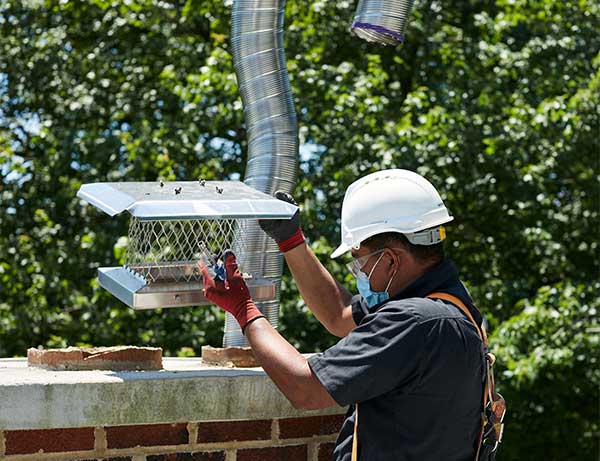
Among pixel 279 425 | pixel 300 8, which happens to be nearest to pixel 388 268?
pixel 279 425

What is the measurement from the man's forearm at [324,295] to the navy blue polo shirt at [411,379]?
0.87 meters

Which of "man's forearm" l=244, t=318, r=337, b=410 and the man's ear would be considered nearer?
"man's forearm" l=244, t=318, r=337, b=410

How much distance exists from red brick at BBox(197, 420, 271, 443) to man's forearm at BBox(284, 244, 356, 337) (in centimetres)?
55

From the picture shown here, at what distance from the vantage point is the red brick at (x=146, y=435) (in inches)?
120

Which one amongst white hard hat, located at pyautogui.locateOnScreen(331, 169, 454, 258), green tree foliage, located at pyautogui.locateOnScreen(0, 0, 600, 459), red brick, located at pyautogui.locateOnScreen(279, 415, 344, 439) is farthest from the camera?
green tree foliage, located at pyautogui.locateOnScreen(0, 0, 600, 459)

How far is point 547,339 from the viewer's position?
8805mm

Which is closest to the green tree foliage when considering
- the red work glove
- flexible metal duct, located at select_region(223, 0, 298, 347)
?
flexible metal duct, located at select_region(223, 0, 298, 347)

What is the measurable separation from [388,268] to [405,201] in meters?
0.19

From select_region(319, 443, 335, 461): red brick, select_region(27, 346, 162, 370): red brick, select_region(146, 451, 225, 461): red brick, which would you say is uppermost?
select_region(27, 346, 162, 370): red brick

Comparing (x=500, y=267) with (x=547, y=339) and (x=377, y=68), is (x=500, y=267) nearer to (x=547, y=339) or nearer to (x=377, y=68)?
(x=547, y=339)

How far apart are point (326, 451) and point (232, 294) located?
28.1 inches

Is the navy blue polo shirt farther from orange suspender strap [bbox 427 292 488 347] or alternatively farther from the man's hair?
the man's hair

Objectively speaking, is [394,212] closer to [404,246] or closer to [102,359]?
[404,246]

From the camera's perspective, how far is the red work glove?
2.93 meters
